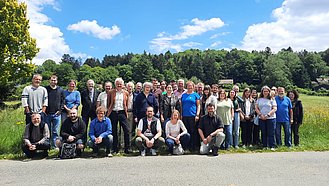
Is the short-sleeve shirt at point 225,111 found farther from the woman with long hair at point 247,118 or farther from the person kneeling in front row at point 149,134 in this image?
the person kneeling in front row at point 149,134

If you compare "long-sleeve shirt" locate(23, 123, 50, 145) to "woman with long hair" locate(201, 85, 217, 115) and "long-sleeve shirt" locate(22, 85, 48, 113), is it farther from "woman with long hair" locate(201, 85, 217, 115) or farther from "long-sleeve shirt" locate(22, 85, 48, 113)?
"woman with long hair" locate(201, 85, 217, 115)

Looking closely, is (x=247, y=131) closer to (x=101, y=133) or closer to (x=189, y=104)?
(x=189, y=104)

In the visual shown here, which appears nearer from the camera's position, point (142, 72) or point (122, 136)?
point (122, 136)

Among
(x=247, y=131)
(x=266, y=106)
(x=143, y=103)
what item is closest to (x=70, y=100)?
(x=143, y=103)

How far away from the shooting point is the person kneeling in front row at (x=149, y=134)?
7.73 m

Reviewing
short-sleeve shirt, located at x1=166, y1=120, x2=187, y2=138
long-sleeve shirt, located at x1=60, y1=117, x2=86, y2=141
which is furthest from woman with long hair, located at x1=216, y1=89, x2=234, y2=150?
long-sleeve shirt, located at x1=60, y1=117, x2=86, y2=141

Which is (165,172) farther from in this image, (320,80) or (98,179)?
(320,80)

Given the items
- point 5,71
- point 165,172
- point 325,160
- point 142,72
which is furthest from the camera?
point 142,72

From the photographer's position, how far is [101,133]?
7684 mm

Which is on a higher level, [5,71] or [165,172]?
[5,71]

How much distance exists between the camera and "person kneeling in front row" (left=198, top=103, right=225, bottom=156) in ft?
25.8

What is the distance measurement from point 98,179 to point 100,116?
244 centimetres

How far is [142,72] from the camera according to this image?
95688 mm

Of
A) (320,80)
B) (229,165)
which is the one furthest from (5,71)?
(320,80)
